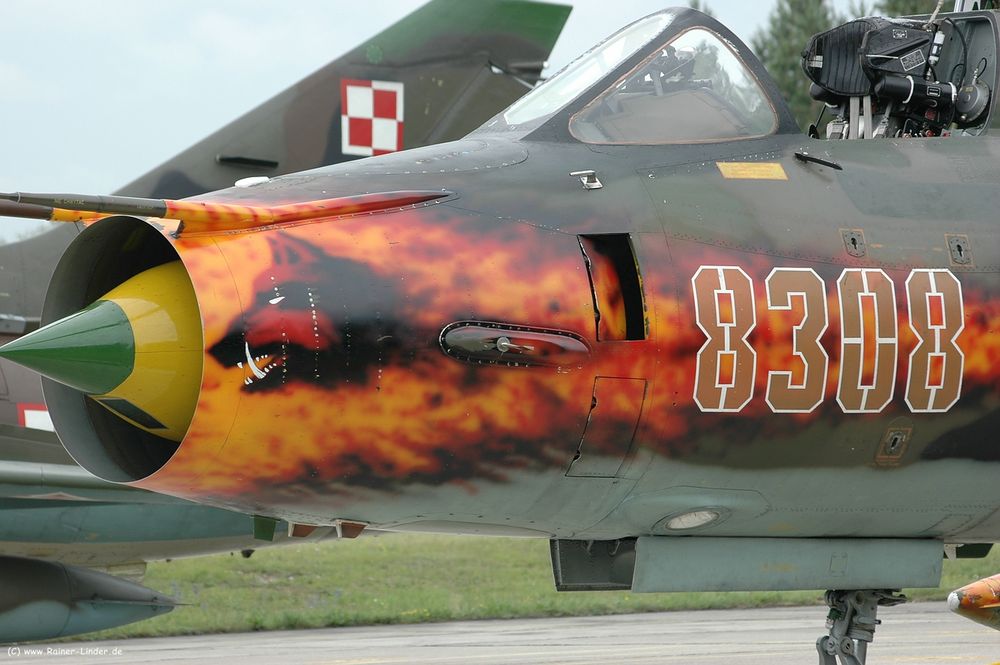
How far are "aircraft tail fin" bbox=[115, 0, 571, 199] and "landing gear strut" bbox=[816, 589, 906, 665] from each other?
7.40 m

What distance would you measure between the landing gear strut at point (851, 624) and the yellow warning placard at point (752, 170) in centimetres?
178

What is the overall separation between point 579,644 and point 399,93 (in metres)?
5.09

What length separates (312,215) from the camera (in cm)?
427

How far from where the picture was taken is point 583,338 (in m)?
4.37

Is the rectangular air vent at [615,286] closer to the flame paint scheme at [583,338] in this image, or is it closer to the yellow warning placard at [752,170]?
the flame paint scheme at [583,338]

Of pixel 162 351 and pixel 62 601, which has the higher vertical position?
pixel 162 351

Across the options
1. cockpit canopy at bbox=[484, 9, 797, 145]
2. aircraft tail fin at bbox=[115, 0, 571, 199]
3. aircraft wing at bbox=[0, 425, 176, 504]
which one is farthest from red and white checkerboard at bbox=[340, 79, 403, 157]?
cockpit canopy at bbox=[484, 9, 797, 145]

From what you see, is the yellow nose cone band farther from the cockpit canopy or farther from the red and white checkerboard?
the red and white checkerboard

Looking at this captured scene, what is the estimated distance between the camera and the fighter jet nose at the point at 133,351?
157 inches

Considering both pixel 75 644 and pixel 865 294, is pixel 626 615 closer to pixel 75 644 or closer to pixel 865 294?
pixel 75 644

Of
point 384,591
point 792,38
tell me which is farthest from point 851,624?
point 792,38

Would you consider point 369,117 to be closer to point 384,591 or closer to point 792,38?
point 384,591

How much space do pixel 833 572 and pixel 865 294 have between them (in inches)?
42.2

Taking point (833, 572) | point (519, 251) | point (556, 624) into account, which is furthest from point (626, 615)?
point (519, 251)
